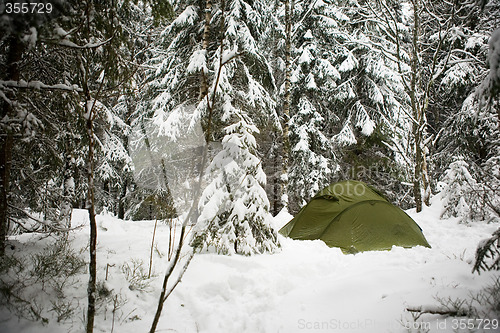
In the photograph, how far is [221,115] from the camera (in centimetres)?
764

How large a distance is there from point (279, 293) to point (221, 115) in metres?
5.34

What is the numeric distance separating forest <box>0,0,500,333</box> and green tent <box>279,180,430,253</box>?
Result: 1475 millimetres

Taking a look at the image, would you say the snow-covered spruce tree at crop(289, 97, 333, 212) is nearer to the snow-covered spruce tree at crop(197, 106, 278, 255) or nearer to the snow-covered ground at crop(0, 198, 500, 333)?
the snow-covered spruce tree at crop(197, 106, 278, 255)

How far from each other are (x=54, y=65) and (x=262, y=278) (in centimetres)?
456

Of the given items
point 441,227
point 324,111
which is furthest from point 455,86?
point 441,227

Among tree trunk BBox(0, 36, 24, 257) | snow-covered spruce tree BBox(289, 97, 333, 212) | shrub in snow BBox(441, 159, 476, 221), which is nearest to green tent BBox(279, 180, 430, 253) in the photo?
shrub in snow BBox(441, 159, 476, 221)

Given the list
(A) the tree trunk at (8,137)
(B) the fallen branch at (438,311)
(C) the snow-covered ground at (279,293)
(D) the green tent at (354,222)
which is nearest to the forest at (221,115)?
(A) the tree trunk at (8,137)

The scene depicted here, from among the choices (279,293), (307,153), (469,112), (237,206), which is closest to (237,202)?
(237,206)

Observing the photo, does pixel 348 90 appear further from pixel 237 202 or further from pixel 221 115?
pixel 237 202

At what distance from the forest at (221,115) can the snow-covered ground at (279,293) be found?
0.86 feet

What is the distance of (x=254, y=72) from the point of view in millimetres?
9383

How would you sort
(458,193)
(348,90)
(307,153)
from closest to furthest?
(458,193) → (307,153) → (348,90)

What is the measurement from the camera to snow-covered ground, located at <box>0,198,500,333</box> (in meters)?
2.62

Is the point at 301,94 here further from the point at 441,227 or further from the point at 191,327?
the point at 191,327
